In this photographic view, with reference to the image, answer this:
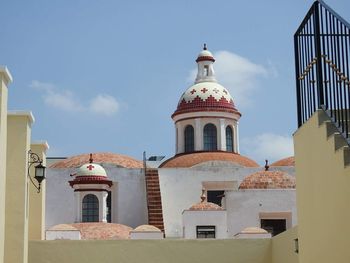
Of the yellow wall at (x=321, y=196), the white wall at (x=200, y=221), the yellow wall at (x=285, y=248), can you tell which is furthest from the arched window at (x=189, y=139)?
the yellow wall at (x=321, y=196)

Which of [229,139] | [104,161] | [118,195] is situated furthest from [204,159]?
[104,161]

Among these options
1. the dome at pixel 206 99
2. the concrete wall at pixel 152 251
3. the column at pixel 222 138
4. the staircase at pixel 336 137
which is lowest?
the concrete wall at pixel 152 251

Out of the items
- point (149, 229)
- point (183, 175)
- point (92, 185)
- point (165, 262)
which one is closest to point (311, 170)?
point (165, 262)

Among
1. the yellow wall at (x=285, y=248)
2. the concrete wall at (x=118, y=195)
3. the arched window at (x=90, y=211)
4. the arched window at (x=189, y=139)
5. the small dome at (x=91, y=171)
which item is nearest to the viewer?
the yellow wall at (x=285, y=248)

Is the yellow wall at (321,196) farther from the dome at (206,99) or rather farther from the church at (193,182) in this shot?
the dome at (206,99)

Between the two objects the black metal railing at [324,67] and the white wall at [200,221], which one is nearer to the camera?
the black metal railing at [324,67]

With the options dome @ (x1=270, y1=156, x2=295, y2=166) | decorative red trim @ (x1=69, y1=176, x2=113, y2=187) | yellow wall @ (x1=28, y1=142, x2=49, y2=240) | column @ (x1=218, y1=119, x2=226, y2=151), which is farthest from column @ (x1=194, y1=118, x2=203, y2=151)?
yellow wall @ (x1=28, y1=142, x2=49, y2=240)

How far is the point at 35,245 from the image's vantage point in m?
19.2

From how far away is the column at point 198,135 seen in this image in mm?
39906

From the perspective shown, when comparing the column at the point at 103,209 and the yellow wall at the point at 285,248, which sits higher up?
the column at the point at 103,209

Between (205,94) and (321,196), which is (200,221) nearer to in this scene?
(205,94)

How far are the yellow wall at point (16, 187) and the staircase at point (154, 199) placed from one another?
71.4 ft

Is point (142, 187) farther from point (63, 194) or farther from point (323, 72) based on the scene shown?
point (323, 72)

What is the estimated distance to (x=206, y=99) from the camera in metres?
40.2
